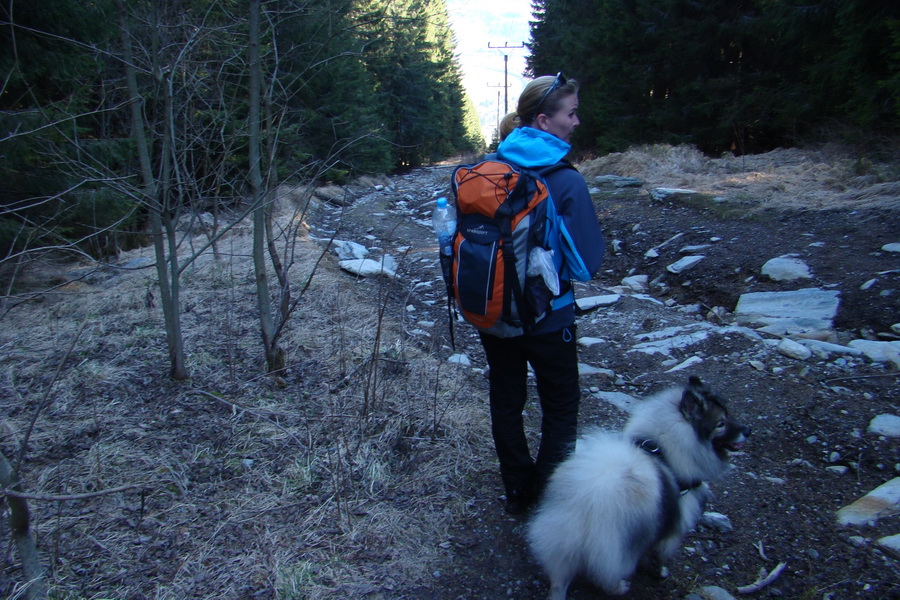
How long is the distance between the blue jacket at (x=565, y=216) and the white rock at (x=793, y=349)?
267 cm

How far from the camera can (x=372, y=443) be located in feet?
10.8

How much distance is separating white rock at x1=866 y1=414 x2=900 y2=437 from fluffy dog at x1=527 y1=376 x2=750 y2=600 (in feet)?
4.41

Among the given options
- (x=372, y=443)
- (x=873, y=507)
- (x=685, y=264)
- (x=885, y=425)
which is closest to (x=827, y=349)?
(x=885, y=425)

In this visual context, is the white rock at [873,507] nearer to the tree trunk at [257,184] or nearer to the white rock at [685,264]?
the tree trunk at [257,184]

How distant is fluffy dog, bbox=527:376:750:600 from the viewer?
204 centimetres

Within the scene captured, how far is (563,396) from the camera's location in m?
2.45

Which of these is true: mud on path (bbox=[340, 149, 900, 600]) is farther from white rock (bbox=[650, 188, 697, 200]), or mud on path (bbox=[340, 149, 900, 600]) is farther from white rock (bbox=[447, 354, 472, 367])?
white rock (bbox=[650, 188, 697, 200])

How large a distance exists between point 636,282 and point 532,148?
15.6 feet

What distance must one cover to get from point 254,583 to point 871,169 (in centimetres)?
978

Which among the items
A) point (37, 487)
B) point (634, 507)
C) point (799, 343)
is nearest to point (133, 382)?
point (37, 487)

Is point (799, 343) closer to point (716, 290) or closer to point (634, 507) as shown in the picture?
point (716, 290)

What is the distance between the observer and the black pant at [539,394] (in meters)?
2.37

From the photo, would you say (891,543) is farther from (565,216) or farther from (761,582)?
(565,216)

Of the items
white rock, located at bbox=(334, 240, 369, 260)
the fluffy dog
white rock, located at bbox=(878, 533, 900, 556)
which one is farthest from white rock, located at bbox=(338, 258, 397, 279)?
white rock, located at bbox=(878, 533, 900, 556)
